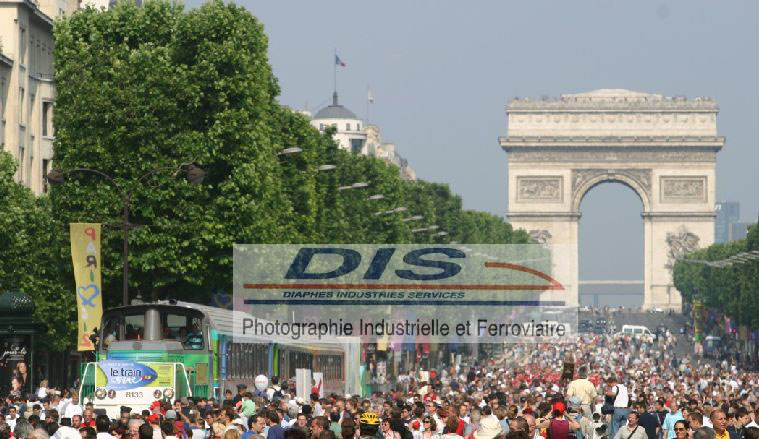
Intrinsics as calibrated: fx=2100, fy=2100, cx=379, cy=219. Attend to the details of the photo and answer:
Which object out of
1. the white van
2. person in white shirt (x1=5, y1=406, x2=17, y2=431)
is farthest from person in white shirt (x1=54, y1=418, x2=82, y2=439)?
the white van

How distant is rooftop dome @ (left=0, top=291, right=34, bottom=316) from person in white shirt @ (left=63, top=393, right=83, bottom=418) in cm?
699

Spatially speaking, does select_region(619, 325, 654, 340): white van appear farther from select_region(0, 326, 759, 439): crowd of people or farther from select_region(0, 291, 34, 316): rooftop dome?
select_region(0, 291, 34, 316): rooftop dome

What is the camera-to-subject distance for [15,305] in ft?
153

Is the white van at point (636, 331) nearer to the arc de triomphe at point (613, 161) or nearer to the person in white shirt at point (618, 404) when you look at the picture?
the arc de triomphe at point (613, 161)

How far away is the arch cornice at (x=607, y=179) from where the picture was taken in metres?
192

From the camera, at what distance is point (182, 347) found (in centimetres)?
4125

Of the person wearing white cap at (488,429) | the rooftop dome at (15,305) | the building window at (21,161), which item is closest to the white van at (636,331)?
the building window at (21,161)

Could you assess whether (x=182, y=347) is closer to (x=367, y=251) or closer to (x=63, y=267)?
(x=63, y=267)

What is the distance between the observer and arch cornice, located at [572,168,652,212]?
191500mm

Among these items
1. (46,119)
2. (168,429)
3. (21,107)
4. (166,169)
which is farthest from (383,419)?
(46,119)

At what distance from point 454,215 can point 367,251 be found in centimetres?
4427

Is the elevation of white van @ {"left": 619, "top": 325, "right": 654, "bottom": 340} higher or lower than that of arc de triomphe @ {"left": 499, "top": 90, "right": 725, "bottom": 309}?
lower

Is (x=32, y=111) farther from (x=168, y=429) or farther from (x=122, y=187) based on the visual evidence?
(x=168, y=429)

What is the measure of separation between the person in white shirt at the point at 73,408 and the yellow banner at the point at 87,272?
7903 millimetres
